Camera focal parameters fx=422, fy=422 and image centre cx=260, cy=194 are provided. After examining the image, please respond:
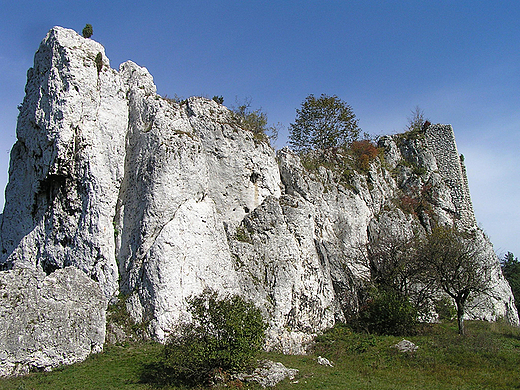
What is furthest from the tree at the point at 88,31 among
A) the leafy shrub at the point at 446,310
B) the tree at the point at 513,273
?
the tree at the point at 513,273

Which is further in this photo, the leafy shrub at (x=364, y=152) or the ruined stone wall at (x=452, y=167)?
the ruined stone wall at (x=452, y=167)

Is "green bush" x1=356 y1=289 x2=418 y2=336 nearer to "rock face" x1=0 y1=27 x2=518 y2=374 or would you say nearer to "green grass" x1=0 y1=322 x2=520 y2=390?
"green grass" x1=0 y1=322 x2=520 y2=390

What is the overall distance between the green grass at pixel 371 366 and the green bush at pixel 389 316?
99 centimetres

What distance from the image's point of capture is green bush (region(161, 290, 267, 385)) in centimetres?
1564

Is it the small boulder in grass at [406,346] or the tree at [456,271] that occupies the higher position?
the tree at [456,271]

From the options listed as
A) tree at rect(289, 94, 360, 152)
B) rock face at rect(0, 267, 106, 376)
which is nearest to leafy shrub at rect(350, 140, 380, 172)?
tree at rect(289, 94, 360, 152)

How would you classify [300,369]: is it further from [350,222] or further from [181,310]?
[350,222]

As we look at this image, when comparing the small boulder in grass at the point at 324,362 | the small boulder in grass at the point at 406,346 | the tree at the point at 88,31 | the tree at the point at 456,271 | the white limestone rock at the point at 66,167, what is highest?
the tree at the point at 88,31

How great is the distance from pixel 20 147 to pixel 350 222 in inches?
925

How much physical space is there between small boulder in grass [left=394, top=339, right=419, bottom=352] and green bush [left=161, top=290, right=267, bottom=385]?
9360 millimetres

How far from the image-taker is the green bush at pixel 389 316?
25734 millimetres

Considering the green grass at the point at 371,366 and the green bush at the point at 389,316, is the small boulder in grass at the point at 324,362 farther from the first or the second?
the green bush at the point at 389,316

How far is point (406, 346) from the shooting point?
73.1 ft

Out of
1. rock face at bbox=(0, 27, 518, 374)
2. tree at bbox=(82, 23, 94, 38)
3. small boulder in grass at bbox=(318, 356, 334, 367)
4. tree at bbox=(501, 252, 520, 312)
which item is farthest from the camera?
tree at bbox=(501, 252, 520, 312)
